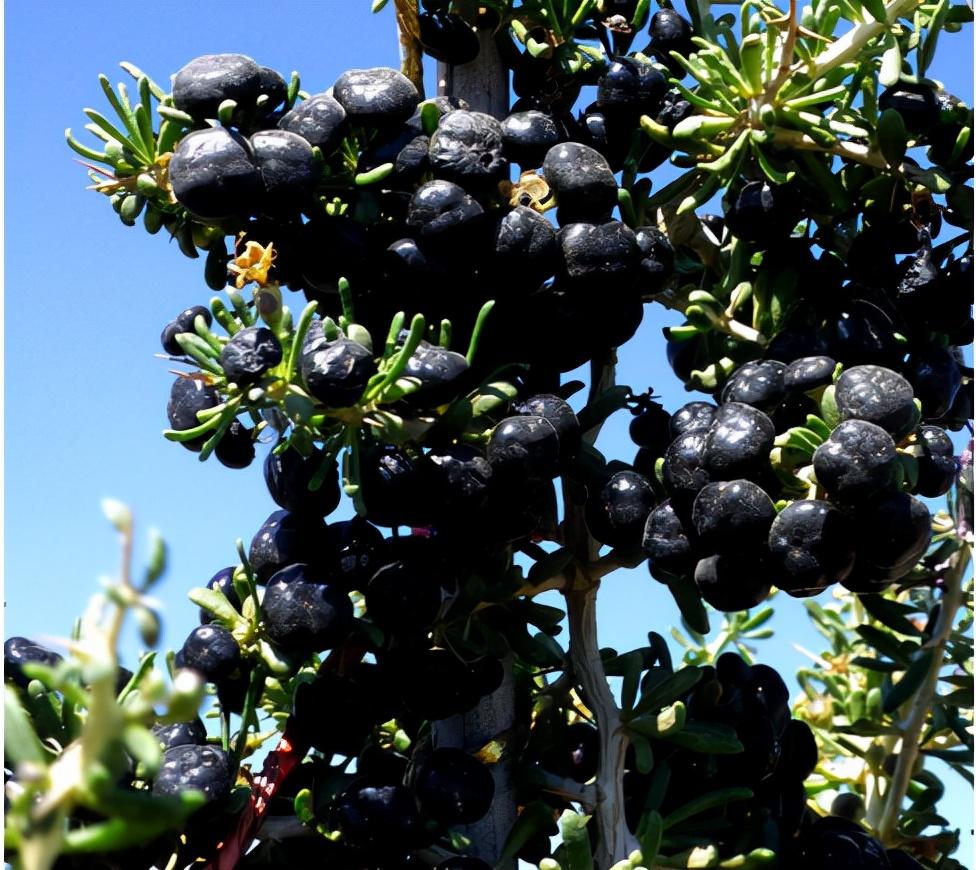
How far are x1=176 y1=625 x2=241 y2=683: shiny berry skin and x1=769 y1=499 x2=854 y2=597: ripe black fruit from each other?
80 centimetres

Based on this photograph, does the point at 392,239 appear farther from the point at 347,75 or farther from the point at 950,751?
the point at 950,751

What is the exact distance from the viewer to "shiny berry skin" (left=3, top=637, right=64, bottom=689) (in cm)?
180

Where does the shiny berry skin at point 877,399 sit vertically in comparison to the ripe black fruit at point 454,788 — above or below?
above

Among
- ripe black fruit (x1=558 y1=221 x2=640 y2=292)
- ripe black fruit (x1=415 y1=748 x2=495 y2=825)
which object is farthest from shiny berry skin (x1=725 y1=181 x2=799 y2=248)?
ripe black fruit (x1=415 y1=748 x2=495 y2=825)

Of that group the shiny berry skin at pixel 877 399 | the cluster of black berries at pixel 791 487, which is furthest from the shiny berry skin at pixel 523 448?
the shiny berry skin at pixel 877 399

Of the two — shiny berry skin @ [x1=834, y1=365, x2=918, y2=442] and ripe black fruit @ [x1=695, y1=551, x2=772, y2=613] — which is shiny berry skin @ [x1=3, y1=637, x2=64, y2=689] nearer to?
ripe black fruit @ [x1=695, y1=551, x2=772, y2=613]

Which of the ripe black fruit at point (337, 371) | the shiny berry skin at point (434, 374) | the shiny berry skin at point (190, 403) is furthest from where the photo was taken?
the shiny berry skin at point (190, 403)

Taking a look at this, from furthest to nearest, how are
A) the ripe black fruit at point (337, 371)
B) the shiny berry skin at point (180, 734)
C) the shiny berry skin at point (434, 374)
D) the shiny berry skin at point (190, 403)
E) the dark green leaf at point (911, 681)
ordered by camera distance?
the dark green leaf at point (911, 681)
the shiny berry skin at point (190, 403)
the shiny berry skin at point (180, 734)
the shiny berry skin at point (434, 374)
the ripe black fruit at point (337, 371)

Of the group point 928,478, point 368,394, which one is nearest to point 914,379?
point 928,478

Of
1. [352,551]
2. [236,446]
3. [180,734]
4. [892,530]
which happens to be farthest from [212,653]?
[892,530]

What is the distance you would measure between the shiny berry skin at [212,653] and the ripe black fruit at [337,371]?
1.44ft

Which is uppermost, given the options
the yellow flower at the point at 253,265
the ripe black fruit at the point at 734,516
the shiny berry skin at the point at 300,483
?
the yellow flower at the point at 253,265

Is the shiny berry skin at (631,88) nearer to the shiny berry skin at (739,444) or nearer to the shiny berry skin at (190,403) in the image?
the shiny berry skin at (739,444)

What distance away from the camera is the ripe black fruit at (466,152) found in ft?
6.27
